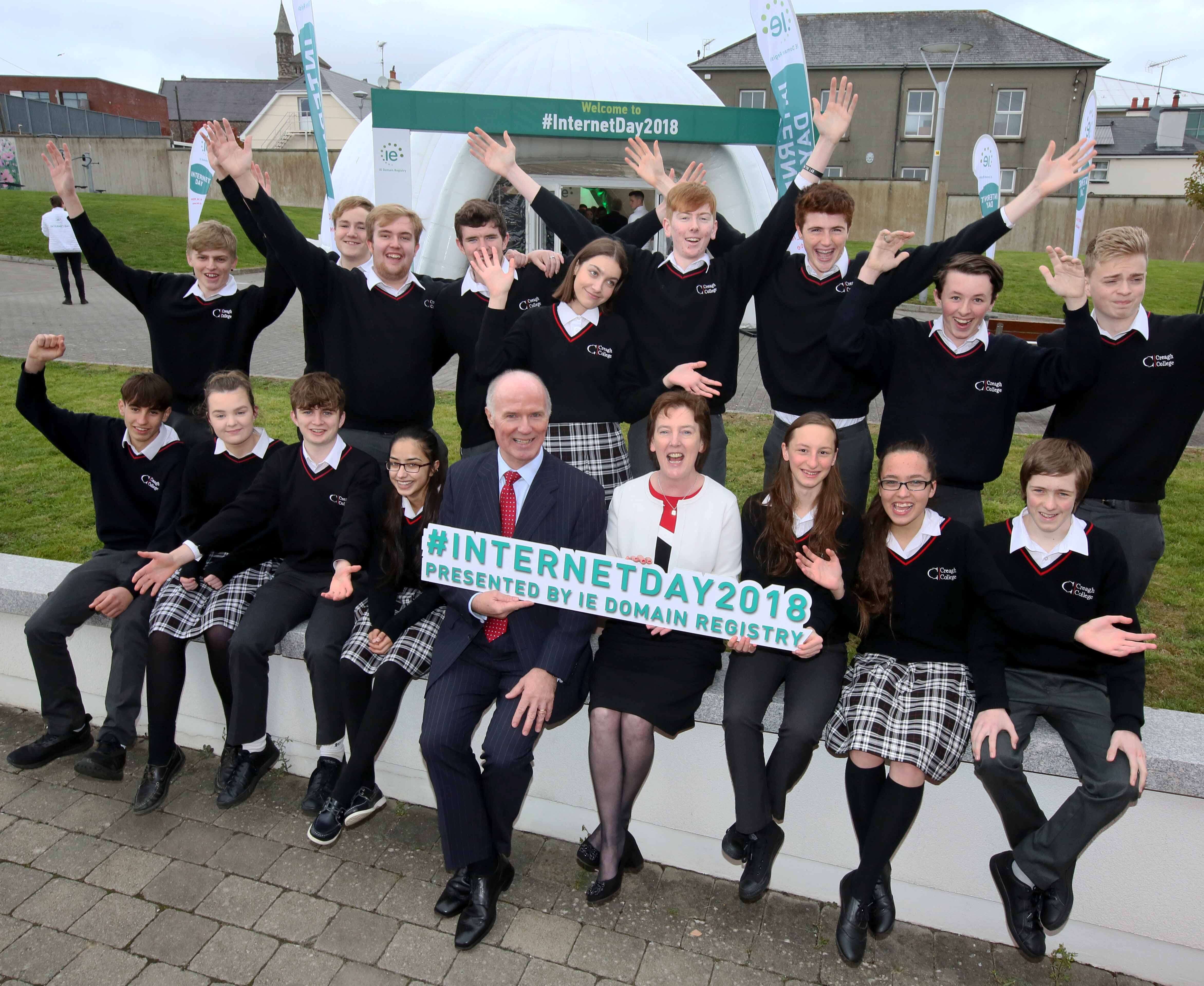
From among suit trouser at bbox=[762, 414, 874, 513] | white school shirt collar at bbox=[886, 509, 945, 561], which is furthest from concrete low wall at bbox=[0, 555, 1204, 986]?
suit trouser at bbox=[762, 414, 874, 513]

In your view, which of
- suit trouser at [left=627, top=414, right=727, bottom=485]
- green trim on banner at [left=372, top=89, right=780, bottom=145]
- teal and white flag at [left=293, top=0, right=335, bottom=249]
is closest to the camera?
suit trouser at [left=627, top=414, right=727, bottom=485]

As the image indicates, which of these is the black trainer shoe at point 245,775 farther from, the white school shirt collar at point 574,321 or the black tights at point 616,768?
the white school shirt collar at point 574,321

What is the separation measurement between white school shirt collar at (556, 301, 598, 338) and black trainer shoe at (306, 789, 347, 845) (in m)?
2.33

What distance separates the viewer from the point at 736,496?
5812 mm

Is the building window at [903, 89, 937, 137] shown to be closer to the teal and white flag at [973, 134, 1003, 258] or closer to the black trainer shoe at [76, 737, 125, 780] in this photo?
the teal and white flag at [973, 134, 1003, 258]

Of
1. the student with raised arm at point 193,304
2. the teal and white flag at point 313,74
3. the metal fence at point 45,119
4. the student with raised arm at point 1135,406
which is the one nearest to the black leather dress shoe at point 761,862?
the student with raised arm at point 1135,406

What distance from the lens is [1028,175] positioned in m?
39.8

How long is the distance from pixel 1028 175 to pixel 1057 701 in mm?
43439

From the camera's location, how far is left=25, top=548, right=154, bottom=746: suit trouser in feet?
13.2

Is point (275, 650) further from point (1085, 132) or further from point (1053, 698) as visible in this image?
point (1085, 132)

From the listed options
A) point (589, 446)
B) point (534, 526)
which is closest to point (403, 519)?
point (534, 526)

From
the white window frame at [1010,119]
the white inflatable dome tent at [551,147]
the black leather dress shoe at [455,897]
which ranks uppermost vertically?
the white window frame at [1010,119]

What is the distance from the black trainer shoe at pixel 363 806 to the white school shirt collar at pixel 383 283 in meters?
2.43

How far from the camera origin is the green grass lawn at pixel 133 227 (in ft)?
72.5
